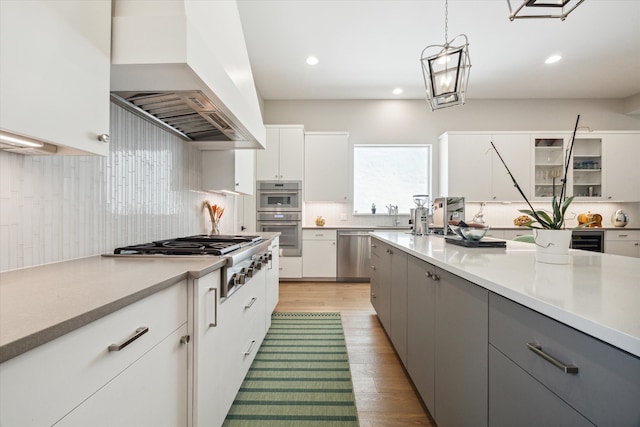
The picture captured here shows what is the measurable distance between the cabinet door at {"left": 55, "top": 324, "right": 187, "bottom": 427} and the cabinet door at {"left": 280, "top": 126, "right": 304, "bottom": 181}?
3.83 metres

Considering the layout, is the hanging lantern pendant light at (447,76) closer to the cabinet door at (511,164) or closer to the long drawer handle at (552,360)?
the long drawer handle at (552,360)

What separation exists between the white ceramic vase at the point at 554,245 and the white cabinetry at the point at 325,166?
11.9 ft

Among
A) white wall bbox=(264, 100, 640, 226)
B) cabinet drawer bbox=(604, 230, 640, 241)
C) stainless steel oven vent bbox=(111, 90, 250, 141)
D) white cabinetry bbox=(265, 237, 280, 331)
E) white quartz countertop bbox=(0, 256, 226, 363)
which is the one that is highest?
white wall bbox=(264, 100, 640, 226)

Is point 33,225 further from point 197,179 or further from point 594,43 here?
point 594,43

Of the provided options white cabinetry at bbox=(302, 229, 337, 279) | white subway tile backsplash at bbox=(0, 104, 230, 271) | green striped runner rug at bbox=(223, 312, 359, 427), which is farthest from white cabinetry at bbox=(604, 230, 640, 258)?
white subway tile backsplash at bbox=(0, 104, 230, 271)

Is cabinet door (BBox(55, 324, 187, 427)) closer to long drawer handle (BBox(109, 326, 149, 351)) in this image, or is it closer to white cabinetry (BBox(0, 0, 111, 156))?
long drawer handle (BBox(109, 326, 149, 351))

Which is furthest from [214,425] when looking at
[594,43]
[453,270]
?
[594,43]

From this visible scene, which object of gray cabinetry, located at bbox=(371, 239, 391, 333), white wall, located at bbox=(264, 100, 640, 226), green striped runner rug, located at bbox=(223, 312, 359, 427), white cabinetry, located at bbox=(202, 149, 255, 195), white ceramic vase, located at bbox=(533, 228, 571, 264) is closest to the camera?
white ceramic vase, located at bbox=(533, 228, 571, 264)

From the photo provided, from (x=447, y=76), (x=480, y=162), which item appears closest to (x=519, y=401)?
(x=447, y=76)

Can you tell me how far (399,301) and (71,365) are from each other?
1835mm

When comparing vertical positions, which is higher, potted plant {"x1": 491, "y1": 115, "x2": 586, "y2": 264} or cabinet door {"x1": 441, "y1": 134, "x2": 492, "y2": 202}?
cabinet door {"x1": 441, "y1": 134, "x2": 492, "y2": 202}

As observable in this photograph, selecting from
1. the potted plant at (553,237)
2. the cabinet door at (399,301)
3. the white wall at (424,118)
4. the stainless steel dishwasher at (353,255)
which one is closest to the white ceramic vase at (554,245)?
the potted plant at (553,237)

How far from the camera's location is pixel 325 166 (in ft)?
16.0

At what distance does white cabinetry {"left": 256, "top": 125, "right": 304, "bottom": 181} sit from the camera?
15.6 feet
